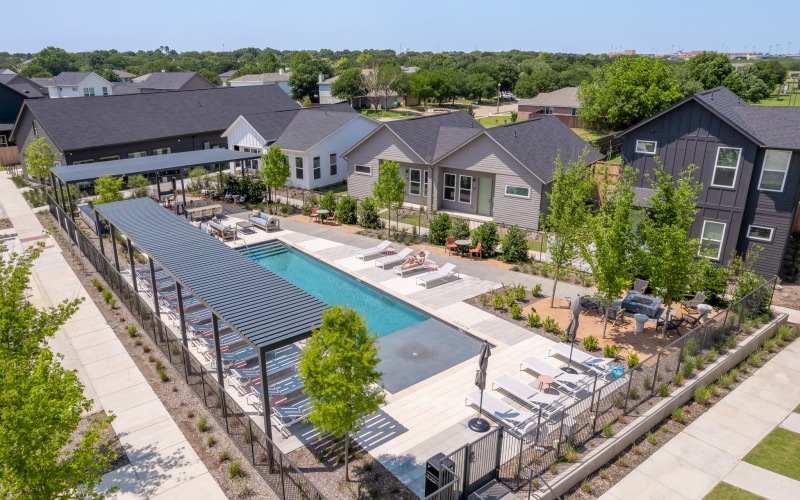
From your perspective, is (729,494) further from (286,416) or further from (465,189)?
(465,189)

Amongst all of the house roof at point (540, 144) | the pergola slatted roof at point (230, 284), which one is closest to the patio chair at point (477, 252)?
the house roof at point (540, 144)

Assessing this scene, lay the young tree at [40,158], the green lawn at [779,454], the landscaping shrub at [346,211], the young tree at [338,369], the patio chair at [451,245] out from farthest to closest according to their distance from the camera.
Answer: the young tree at [40,158] < the landscaping shrub at [346,211] < the patio chair at [451,245] < the green lawn at [779,454] < the young tree at [338,369]

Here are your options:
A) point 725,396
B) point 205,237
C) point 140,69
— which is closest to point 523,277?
point 725,396

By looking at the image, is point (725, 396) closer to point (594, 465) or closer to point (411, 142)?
point (594, 465)

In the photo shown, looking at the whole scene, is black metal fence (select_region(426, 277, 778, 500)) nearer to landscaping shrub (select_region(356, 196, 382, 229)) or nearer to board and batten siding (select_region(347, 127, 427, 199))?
landscaping shrub (select_region(356, 196, 382, 229))

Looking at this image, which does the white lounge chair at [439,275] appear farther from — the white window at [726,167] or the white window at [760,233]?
the white window at [760,233]

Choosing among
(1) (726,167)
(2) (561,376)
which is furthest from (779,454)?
(1) (726,167)
